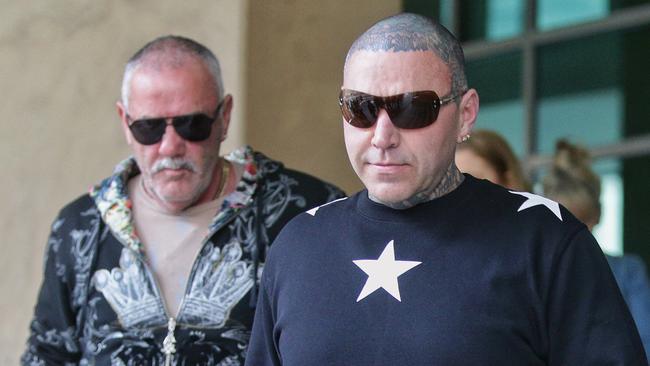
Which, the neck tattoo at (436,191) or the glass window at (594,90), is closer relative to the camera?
the neck tattoo at (436,191)

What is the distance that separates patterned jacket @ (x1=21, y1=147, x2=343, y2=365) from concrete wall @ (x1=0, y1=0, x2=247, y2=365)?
2.17m

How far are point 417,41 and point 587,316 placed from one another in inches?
27.9

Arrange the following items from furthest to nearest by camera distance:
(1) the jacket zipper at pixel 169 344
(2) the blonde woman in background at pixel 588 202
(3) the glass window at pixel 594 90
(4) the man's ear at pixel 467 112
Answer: (3) the glass window at pixel 594 90 < (2) the blonde woman in background at pixel 588 202 < (1) the jacket zipper at pixel 169 344 < (4) the man's ear at pixel 467 112

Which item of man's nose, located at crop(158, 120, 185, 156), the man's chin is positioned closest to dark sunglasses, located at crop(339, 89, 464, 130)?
the man's chin

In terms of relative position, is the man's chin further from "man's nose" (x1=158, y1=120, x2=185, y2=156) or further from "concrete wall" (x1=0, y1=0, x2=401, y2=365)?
"concrete wall" (x1=0, y1=0, x2=401, y2=365)

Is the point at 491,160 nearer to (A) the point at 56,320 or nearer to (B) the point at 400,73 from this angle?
(A) the point at 56,320

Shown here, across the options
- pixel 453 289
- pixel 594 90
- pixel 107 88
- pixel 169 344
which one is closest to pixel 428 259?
pixel 453 289

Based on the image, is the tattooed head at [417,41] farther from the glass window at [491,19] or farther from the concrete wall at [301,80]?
the glass window at [491,19]

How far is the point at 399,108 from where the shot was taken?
3.15m

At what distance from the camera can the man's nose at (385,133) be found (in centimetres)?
315

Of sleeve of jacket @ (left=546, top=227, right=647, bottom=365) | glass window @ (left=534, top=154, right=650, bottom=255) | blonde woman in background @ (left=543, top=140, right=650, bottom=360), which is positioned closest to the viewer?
sleeve of jacket @ (left=546, top=227, right=647, bottom=365)

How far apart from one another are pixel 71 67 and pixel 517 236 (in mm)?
4276

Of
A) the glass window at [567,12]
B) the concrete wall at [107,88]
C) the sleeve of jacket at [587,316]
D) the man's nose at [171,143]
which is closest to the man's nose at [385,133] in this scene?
the sleeve of jacket at [587,316]

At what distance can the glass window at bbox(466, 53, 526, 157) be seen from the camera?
7.88 meters
